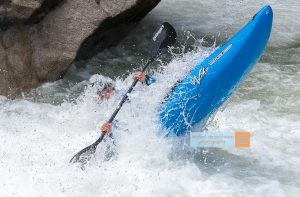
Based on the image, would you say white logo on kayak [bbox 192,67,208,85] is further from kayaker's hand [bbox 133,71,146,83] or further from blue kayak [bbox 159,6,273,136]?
kayaker's hand [bbox 133,71,146,83]

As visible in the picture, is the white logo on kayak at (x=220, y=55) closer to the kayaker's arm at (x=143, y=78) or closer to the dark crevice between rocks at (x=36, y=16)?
the kayaker's arm at (x=143, y=78)

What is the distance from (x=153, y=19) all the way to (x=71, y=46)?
2863 millimetres

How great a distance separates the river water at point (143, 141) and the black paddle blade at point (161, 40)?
0.25 m

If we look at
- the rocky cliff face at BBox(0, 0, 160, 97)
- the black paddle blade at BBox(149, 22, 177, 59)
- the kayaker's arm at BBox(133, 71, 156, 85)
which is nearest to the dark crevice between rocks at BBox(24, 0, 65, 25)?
the rocky cliff face at BBox(0, 0, 160, 97)

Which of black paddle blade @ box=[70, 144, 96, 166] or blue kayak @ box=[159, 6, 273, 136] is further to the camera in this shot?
blue kayak @ box=[159, 6, 273, 136]

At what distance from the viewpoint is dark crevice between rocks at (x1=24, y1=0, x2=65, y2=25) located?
6.46m

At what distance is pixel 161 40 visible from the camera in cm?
565

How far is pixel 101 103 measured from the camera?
5617 mm

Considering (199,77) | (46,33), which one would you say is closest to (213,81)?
(199,77)

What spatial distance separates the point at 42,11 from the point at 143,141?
7.85 ft

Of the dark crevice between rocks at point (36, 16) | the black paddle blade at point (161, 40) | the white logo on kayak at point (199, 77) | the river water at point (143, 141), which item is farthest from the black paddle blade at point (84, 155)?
the dark crevice between rocks at point (36, 16)

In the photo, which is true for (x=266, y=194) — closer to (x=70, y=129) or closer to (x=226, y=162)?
(x=226, y=162)

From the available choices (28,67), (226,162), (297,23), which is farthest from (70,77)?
(297,23)

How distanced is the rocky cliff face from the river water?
0.83 ft
